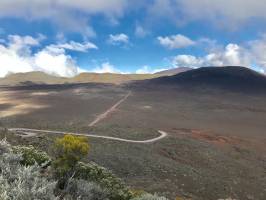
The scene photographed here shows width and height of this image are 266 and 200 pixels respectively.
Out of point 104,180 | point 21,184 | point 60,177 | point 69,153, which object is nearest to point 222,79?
point 104,180

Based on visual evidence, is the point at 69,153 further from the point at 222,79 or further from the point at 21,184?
the point at 222,79

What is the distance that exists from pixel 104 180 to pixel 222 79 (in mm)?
158501

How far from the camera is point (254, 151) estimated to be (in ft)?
181

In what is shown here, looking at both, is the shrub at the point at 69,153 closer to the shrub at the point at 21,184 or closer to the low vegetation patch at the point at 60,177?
the low vegetation patch at the point at 60,177

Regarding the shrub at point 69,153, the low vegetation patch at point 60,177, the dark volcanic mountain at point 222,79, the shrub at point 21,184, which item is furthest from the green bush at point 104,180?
the dark volcanic mountain at point 222,79

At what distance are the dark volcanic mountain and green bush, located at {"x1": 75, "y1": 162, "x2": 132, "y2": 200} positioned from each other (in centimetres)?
13962

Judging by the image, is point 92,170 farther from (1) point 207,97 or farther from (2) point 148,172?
(1) point 207,97

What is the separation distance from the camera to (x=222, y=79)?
167 m

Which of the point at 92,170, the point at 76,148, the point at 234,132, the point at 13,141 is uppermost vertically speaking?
the point at 76,148

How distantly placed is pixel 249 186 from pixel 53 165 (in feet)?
85.4

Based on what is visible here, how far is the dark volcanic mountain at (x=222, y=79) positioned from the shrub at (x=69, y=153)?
14119 cm

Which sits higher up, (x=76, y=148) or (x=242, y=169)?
(x=76, y=148)

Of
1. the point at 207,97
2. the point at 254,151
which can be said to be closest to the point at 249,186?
the point at 254,151

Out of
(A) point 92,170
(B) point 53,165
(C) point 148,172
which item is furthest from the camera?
(C) point 148,172
